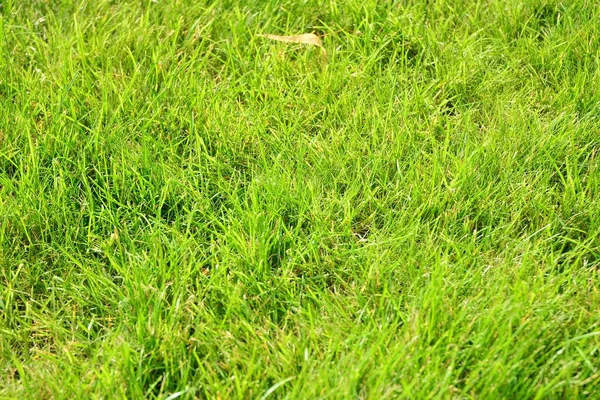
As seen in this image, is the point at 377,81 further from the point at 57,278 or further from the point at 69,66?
the point at 57,278

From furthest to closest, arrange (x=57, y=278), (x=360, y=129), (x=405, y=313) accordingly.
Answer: (x=360, y=129), (x=57, y=278), (x=405, y=313)

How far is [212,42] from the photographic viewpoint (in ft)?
12.2

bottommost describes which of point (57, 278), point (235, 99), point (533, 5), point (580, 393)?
point (57, 278)

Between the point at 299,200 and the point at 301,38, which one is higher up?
the point at 301,38

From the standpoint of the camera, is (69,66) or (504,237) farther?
(69,66)

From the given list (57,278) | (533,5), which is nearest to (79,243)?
(57,278)

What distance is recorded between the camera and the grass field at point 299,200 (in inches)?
94.9

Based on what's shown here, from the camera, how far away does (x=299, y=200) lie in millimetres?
2910

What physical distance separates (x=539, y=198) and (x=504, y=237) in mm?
221

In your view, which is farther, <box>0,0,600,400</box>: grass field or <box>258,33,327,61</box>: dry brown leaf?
<box>258,33,327,61</box>: dry brown leaf

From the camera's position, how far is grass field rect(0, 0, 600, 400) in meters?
2.41

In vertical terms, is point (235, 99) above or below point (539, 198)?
below

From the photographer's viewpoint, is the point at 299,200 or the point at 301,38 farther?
the point at 301,38

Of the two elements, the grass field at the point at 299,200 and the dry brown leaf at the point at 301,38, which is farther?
the dry brown leaf at the point at 301,38
